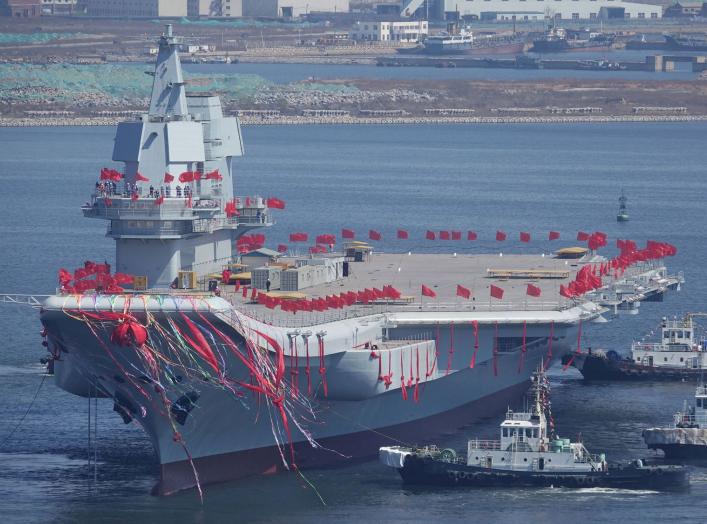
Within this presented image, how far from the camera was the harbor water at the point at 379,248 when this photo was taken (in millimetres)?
63969

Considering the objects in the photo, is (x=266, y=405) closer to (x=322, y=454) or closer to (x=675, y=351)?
(x=322, y=454)

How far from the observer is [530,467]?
6556 centimetres

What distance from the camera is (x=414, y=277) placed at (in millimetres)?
82938

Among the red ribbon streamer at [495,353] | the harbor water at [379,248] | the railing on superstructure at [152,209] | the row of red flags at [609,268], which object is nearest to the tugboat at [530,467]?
the harbor water at [379,248]

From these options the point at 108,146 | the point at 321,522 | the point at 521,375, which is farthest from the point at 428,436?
the point at 108,146

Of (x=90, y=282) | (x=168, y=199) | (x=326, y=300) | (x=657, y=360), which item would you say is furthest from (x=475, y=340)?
(x=657, y=360)

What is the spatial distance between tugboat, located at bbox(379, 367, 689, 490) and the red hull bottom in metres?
3.96

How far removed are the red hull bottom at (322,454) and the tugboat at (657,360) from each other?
330 inches

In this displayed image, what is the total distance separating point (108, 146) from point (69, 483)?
134875 millimetres

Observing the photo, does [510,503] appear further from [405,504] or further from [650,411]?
[650,411]

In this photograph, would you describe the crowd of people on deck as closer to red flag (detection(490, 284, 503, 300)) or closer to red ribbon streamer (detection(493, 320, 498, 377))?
red flag (detection(490, 284, 503, 300))

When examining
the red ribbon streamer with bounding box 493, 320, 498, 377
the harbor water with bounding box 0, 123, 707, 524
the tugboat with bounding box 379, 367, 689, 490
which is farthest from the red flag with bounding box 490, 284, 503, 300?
the tugboat with bounding box 379, 367, 689, 490

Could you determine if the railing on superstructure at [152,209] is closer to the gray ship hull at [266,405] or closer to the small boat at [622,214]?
→ the gray ship hull at [266,405]

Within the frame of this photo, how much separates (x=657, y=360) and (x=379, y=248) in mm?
28347
